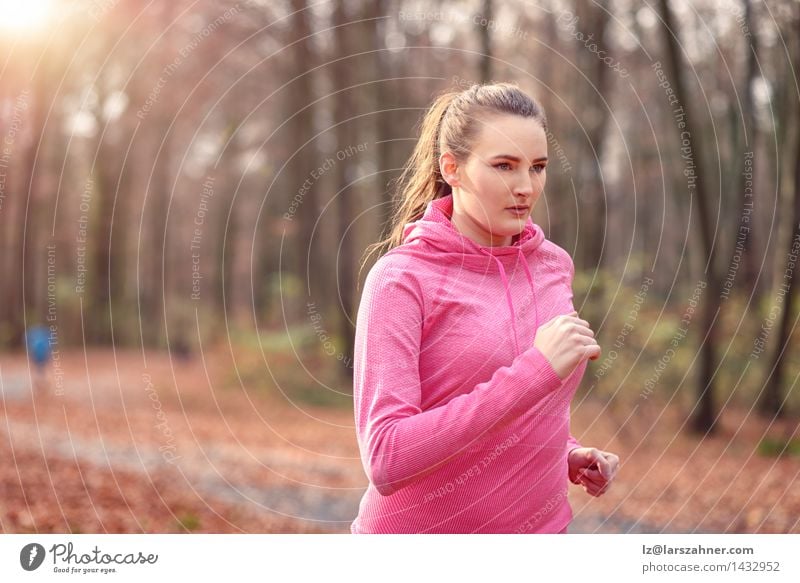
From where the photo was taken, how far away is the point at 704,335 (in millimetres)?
11391

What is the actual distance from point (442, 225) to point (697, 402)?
377 inches

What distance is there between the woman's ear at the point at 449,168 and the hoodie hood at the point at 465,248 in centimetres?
9

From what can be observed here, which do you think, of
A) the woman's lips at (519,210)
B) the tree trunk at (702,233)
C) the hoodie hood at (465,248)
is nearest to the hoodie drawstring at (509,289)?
the hoodie hood at (465,248)

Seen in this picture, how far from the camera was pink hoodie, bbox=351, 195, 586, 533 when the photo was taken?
2143mm

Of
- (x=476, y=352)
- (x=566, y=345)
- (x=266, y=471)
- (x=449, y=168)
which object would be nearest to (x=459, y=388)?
(x=476, y=352)

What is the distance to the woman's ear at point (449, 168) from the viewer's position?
2.51 meters

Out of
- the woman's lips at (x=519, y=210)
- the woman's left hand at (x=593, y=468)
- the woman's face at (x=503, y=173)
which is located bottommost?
the woman's left hand at (x=593, y=468)

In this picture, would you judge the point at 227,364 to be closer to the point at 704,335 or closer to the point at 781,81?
the point at 704,335

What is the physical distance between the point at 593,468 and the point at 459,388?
60 cm

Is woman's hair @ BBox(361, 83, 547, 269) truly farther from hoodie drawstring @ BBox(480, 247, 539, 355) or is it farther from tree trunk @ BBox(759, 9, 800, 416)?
tree trunk @ BBox(759, 9, 800, 416)

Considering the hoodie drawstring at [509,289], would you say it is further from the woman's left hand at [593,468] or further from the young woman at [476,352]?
the woman's left hand at [593,468]

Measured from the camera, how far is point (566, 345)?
217 cm

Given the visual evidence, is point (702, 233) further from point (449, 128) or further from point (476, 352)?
point (476, 352)
